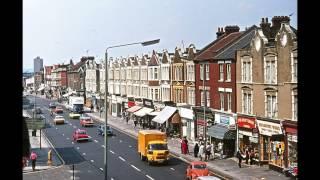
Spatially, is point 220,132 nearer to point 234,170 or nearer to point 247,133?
point 247,133

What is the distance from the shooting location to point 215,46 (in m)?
52.2

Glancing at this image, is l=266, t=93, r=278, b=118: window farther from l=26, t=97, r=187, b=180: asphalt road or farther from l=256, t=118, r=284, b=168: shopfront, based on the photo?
l=26, t=97, r=187, b=180: asphalt road

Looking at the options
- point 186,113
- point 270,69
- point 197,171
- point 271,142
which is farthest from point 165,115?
point 197,171

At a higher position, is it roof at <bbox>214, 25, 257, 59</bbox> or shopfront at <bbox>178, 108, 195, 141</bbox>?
roof at <bbox>214, 25, 257, 59</bbox>

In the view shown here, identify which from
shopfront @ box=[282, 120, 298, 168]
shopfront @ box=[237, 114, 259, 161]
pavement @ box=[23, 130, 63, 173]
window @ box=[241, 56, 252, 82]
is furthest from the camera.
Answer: window @ box=[241, 56, 252, 82]

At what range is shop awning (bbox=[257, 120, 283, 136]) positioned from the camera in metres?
A: 34.7

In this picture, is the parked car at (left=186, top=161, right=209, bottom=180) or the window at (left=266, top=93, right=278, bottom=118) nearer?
the parked car at (left=186, top=161, right=209, bottom=180)

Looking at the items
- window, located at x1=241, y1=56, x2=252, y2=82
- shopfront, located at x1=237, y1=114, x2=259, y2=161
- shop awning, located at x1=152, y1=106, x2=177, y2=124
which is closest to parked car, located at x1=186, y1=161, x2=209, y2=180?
shopfront, located at x1=237, y1=114, x2=259, y2=161

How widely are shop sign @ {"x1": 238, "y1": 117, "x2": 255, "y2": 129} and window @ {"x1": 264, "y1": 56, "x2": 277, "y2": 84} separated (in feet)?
12.7

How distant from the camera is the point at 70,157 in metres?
43.6

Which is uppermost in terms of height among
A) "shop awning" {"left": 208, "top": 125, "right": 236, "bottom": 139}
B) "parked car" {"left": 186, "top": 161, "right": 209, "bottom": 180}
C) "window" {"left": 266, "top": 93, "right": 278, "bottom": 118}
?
"window" {"left": 266, "top": 93, "right": 278, "bottom": 118}

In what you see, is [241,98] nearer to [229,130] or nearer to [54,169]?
[229,130]
